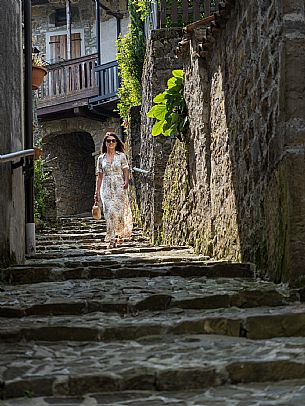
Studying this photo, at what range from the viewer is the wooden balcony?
699 inches

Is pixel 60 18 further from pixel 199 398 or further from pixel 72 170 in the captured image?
pixel 199 398

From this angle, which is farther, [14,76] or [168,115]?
[168,115]

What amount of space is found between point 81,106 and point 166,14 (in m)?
7.92

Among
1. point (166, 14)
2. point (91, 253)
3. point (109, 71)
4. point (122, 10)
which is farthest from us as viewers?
point (122, 10)

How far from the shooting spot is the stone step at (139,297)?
418cm

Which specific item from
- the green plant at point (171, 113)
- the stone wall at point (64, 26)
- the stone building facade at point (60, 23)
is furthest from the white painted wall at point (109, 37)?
the green plant at point (171, 113)

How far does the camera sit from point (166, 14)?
407 inches

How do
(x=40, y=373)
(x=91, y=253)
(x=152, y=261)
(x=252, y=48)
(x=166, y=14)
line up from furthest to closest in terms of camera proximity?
1. (x=166, y=14)
2. (x=91, y=253)
3. (x=152, y=261)
4. (x=252, y=48)
5. (x=40, y=373)

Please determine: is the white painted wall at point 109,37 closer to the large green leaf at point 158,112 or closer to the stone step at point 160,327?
the large green leaf at point 158,112

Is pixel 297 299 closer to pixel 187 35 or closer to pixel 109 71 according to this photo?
pixel 187 35

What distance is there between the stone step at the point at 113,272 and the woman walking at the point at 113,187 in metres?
3.46

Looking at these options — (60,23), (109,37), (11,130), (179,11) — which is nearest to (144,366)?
(11,130)

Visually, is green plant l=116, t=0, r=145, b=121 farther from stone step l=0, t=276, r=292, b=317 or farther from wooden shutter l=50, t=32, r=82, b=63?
stone step l=0, t=276, r=292, b=317

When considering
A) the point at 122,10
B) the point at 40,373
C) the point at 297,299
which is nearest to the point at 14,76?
the point at 297,299
